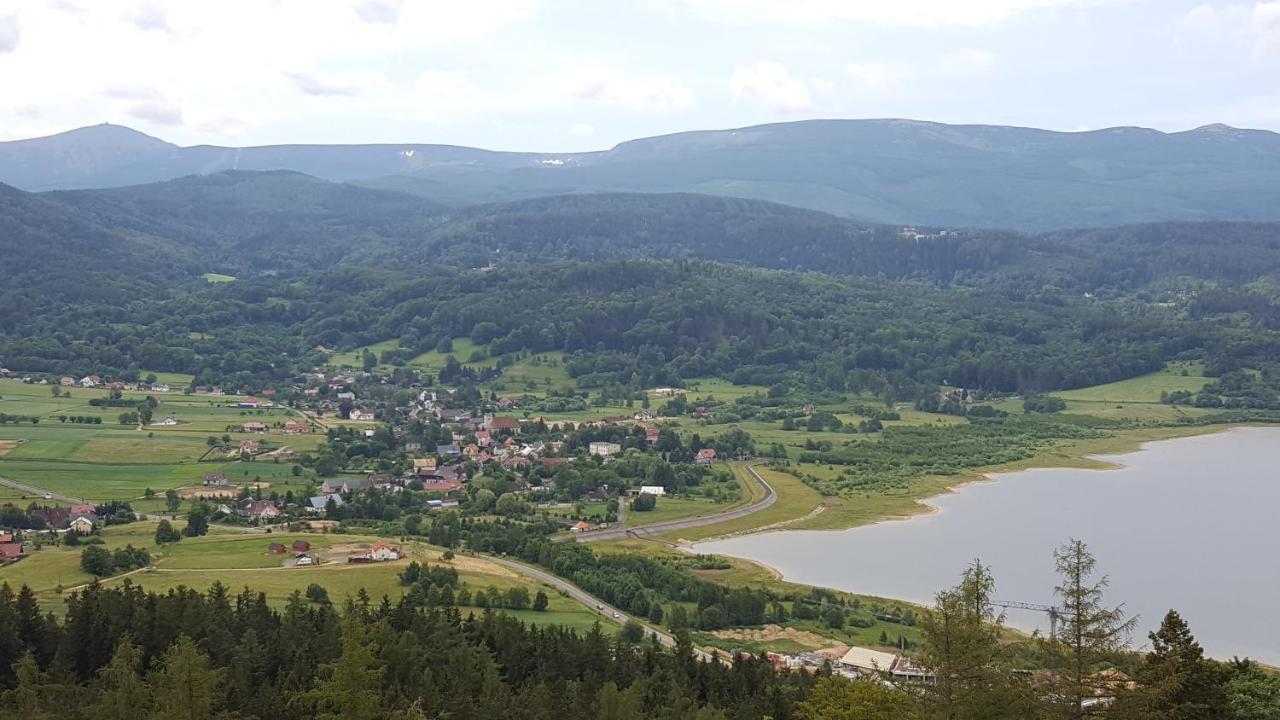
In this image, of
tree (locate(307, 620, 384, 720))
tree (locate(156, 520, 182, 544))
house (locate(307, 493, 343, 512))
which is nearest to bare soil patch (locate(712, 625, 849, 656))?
tree (locate(307, 620, 384, 720))

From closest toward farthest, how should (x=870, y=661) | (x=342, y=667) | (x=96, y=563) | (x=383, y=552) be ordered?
(x=342, y=667)
(x=870, y=661)
(x=96, y=563)
(x=383, y=552)

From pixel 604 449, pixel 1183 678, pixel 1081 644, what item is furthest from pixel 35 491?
pixel 1183 678

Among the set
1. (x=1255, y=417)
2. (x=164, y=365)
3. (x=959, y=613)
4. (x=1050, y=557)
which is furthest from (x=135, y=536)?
(x=1255, y=417)

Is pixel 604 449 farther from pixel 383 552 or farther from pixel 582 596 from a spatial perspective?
pixel 582 596

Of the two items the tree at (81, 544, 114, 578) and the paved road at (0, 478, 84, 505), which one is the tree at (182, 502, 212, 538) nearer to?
the tree at (81, 544, 114, 578)

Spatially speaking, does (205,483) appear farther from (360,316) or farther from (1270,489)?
(360,316)

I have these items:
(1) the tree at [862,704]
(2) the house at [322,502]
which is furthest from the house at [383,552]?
(1) the tree at [862,704]

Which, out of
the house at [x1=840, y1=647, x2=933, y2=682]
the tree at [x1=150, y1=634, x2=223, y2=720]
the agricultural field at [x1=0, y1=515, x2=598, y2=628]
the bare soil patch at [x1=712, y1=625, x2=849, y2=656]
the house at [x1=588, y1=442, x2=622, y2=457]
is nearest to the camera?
the tree at [x1=150, y1=634, x2=223, y2=720]
